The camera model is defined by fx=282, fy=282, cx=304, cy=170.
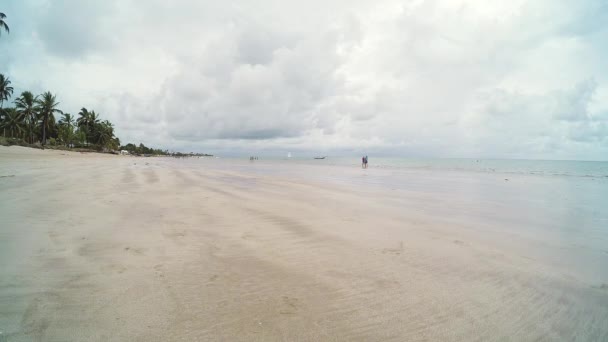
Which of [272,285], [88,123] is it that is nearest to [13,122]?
[88,123]

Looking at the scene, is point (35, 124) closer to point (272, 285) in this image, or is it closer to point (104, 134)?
point (104, 134)

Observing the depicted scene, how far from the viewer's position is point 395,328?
273 centimetres

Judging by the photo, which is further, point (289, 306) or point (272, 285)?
point (272, 285)

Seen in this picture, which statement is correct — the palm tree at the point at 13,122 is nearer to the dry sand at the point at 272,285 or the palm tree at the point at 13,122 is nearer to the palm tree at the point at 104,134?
the palm tree at the point at 104,134

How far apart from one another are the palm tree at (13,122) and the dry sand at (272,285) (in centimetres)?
8161

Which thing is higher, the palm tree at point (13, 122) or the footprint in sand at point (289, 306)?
the palm tree at point (13, 122)

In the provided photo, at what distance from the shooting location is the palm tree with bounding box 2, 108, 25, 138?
62781 mm

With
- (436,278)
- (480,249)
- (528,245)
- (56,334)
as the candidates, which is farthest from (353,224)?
(56,334)

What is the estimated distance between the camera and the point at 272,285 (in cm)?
351

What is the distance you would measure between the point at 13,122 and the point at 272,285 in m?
88.5

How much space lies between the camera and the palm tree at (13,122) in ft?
206

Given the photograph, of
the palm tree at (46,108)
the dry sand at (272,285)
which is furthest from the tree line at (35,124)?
the dry sand at (272,285)

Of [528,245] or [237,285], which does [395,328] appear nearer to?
[237,285]

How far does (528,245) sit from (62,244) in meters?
8.48
